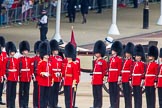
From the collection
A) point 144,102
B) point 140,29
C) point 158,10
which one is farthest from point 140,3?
point 144,102

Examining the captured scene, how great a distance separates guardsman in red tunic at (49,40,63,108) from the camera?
85.9 ft

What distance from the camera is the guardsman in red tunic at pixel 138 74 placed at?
2591 cm

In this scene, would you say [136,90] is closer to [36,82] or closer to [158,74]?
[158,74]

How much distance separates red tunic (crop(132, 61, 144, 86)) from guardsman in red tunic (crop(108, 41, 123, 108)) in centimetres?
59

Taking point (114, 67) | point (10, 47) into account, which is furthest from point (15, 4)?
point (114, 67)

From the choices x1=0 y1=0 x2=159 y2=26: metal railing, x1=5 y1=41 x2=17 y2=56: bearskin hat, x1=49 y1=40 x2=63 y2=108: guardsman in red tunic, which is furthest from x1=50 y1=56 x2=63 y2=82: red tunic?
x1=0 y1=0 x2=159 y2=26: metal railing

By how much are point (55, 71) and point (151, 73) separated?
238 centimetres

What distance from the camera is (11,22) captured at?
45188 millimetres

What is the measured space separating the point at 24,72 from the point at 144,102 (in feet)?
12.0

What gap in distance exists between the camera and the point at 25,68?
26.5m

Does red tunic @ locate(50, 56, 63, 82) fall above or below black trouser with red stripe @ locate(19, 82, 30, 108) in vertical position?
above

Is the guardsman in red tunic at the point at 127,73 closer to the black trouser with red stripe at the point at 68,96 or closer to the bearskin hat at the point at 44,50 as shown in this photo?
the black trouser with red stripe at the point at 68,96

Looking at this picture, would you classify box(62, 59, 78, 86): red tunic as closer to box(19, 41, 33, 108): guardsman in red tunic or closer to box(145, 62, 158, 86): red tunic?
box(19, 41, 33, 108): guardsman in red tunic

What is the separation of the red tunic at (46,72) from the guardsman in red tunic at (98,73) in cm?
127
